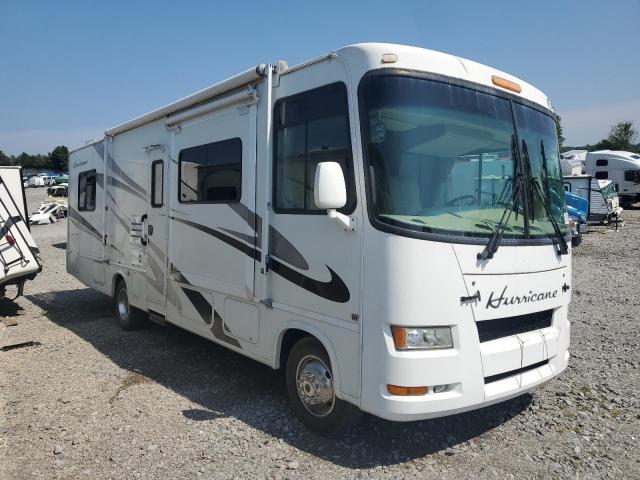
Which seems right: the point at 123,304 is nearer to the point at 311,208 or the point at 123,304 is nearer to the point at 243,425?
the point at 243,425

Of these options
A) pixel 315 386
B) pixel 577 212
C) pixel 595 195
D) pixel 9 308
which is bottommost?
pixel 9 308

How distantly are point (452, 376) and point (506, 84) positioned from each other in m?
2.26

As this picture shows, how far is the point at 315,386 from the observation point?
13.3ft

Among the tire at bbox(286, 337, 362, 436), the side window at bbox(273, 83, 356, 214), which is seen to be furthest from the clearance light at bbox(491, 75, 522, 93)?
the tire at bbox(286, 337, 362, 436)

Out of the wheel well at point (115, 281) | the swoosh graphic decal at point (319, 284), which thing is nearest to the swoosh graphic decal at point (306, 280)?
the swoosh graphic decal at point (319, 284)

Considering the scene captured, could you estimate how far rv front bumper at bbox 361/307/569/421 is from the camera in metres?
3.32

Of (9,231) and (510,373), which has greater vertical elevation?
(9,231)

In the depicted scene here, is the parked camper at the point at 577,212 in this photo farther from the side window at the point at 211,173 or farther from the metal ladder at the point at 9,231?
the metal ladder at the point at 9,231

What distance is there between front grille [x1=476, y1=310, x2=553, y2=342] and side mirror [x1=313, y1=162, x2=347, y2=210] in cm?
128

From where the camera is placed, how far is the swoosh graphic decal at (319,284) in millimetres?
3715

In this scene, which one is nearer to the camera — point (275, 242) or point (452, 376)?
point (452, 376)

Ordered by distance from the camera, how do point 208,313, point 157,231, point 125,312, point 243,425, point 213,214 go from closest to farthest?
1. point 243,425
2. point 213,214
3. point 208,313
4. point 157,231
5. point 125,312

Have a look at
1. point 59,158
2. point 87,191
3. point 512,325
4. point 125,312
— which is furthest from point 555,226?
point 59,158

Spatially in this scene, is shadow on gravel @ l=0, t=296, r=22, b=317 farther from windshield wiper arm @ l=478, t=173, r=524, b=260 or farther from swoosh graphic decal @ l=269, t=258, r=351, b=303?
windshield wiper arm @ l=478, t=173, r=524, b=260
